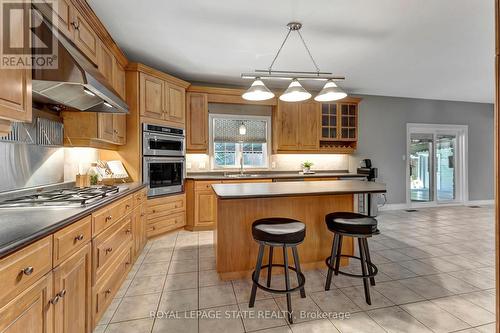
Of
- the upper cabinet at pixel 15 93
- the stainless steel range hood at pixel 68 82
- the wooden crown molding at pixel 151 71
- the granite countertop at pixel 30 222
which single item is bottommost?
the granite countertop at pixel 30 222

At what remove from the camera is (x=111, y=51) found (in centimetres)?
285

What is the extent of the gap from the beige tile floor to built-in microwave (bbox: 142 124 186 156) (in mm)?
1397

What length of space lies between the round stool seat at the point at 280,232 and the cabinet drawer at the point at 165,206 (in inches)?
81.7

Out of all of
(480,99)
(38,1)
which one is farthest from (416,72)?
(38,1)

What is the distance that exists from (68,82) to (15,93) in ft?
1.21

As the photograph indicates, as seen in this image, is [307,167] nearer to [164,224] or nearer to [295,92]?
[295,92]

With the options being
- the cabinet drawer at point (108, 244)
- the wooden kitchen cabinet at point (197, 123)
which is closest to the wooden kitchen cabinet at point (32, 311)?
the cabinet drawer at point (108, 244)

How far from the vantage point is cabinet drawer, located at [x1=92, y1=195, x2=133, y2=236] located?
1.65 meters

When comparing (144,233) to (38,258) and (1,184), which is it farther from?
(38,258)

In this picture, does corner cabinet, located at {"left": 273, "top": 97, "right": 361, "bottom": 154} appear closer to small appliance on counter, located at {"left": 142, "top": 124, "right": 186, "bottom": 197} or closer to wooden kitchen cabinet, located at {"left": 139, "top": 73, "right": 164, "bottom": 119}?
small appliance on counter, located at {"left": 142, "top": 124, "right": 186, "bottom": 197}

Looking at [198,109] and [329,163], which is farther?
[329,163]

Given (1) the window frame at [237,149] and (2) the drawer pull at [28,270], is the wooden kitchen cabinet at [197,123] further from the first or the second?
(2) the drawer pull at [28,270]

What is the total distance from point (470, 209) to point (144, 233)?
23.6ft

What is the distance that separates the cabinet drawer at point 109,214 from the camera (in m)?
1.65
